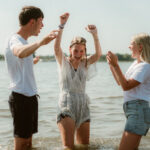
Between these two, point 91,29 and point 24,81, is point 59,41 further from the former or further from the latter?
point 24,81

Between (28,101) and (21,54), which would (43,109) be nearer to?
(28,101)

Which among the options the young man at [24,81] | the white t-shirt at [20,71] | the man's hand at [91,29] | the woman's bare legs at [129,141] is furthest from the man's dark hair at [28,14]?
the woman's bare legs at [129,141]

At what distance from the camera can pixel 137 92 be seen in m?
4.59

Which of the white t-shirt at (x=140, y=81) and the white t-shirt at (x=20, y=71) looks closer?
Result: the white t-shirt at (x=20, y=71)

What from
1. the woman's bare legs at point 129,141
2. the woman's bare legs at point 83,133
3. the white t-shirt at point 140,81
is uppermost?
the white t-shirt at point 140,81

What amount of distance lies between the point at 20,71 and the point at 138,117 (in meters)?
1.80

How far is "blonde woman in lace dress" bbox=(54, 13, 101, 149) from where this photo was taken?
5.45 metres

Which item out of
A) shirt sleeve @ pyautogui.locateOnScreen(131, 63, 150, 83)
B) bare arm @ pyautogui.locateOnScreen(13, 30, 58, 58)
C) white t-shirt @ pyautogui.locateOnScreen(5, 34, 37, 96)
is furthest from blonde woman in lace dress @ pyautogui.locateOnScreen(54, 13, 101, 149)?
bare arm @ pyautogui.locateOnScreen(13, 30, 58, 58)

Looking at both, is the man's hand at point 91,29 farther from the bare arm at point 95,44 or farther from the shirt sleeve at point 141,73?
the shirt sleeve at point 141,73

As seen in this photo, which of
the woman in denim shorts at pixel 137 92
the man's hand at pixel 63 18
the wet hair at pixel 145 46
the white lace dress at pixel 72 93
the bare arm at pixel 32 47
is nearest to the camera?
the bare arm at pixel 32 47

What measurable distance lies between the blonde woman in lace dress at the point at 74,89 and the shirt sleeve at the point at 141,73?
1393 mm

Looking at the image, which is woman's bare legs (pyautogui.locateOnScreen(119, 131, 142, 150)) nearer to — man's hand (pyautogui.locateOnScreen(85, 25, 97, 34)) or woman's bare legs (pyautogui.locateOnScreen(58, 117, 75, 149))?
woman's bare legs (pyautogui.locateOnScreen(58, 117, 75, 149))

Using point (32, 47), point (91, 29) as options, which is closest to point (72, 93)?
point (91, 29)

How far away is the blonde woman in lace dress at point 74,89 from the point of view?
17.9ft
